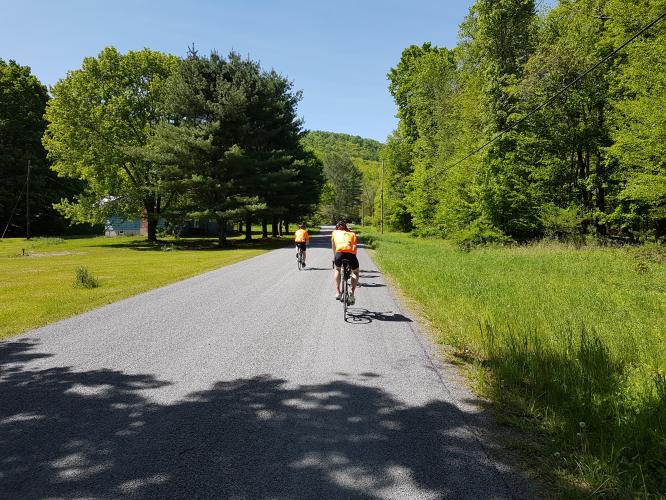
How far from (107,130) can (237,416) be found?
37531 mm

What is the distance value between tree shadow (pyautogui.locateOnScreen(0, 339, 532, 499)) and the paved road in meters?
0.01

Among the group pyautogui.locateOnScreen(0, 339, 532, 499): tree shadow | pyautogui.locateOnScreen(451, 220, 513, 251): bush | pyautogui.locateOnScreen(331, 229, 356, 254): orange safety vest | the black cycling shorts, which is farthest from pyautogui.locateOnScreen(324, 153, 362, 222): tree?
pyautogui.locateOnScreen(0, 339, 532, 499): tree shadow

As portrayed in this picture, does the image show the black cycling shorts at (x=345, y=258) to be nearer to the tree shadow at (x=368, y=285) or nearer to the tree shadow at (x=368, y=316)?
the tree shadow at (x=368, y=316)

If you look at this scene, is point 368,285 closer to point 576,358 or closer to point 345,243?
point 345,243

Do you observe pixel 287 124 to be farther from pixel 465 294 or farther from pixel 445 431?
pixel 445 431

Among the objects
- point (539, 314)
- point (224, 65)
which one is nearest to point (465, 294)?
point (539, 314)

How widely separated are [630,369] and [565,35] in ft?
87.3

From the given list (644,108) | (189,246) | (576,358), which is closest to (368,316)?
(576,358)

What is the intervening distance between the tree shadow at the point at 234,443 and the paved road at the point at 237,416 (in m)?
0.01

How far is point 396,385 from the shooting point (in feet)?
15.5

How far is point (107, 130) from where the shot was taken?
3438 centimetres

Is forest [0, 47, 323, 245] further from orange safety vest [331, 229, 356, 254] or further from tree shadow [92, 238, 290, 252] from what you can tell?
orange safety vest [331, 229, 356, 254]

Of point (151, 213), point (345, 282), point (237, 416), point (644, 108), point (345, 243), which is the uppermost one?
point (644, 108)

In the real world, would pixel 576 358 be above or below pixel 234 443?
above
